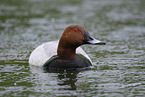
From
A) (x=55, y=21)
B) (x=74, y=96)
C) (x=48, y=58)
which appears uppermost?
(x=55, y=21)

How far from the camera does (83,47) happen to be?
596 inches

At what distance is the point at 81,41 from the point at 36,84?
2.42 meters

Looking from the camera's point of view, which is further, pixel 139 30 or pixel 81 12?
pixel 81 12

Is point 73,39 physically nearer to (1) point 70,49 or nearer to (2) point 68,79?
(1) point 70,49

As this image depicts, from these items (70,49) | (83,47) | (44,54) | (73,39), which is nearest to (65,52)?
(70,49)

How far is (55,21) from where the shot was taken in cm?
2230

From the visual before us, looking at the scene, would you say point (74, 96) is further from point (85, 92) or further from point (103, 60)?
point (103, 60)

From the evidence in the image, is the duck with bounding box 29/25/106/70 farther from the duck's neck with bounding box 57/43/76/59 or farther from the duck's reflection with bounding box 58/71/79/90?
the duck's reflection with bounding box 58/71/79/90

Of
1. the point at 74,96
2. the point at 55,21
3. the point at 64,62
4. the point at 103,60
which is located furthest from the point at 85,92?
the point at 55,21

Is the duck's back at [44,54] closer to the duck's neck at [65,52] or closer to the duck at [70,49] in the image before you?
the duck at [70,49]

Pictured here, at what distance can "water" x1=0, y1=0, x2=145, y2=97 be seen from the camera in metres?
8.77

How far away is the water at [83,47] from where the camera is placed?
28.8 feet

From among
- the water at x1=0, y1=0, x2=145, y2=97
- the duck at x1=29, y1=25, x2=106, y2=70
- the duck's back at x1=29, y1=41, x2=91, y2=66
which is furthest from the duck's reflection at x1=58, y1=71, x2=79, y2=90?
the duck's back at x1=29, y1=41, x2=91, y2=66

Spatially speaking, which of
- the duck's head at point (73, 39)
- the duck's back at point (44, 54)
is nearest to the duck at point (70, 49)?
the duck's head at point (73, 39)
